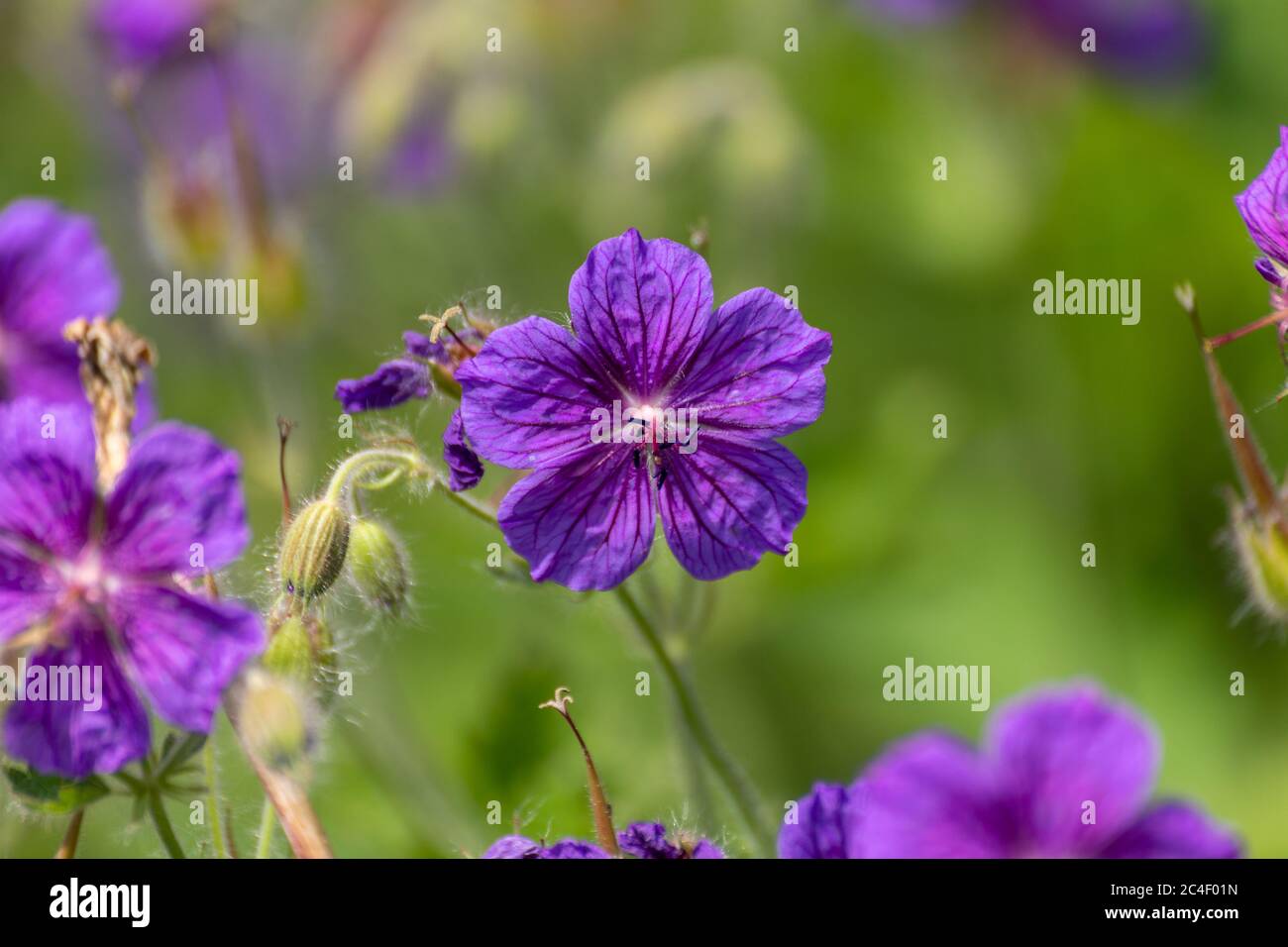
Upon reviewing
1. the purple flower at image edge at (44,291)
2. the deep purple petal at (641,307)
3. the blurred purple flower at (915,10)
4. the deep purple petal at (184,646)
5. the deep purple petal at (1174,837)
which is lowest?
the deep purple petal at (1174,837)

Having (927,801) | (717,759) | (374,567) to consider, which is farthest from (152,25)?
(927,801)

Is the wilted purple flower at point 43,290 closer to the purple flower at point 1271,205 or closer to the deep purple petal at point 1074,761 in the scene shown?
the deep purple petal at point 1074,761

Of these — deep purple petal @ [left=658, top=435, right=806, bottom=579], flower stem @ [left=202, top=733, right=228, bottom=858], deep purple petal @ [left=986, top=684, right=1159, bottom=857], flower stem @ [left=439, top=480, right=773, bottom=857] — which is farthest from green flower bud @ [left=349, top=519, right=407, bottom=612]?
deep purple petal @ [left=986, top=684, right=1159, bottom=857]

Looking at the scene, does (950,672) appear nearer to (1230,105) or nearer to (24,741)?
(1230,105)

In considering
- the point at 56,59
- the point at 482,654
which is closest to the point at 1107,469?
the point at 482,654

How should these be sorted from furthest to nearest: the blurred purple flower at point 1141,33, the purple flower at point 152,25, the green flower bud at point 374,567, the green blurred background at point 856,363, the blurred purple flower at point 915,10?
1. the blurred purple flower at point 915,10
2. the blurred purple flower at point 1141,33
3. the purple flower at point 152,25
4. the green blurred background at point 856,363
5. the green flower bud at point 374,567

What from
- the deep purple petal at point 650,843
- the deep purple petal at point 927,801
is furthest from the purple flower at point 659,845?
the deep purple petal at point 927,801

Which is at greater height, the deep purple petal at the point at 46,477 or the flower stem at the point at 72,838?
the deep purple petal at the point at 46,477
